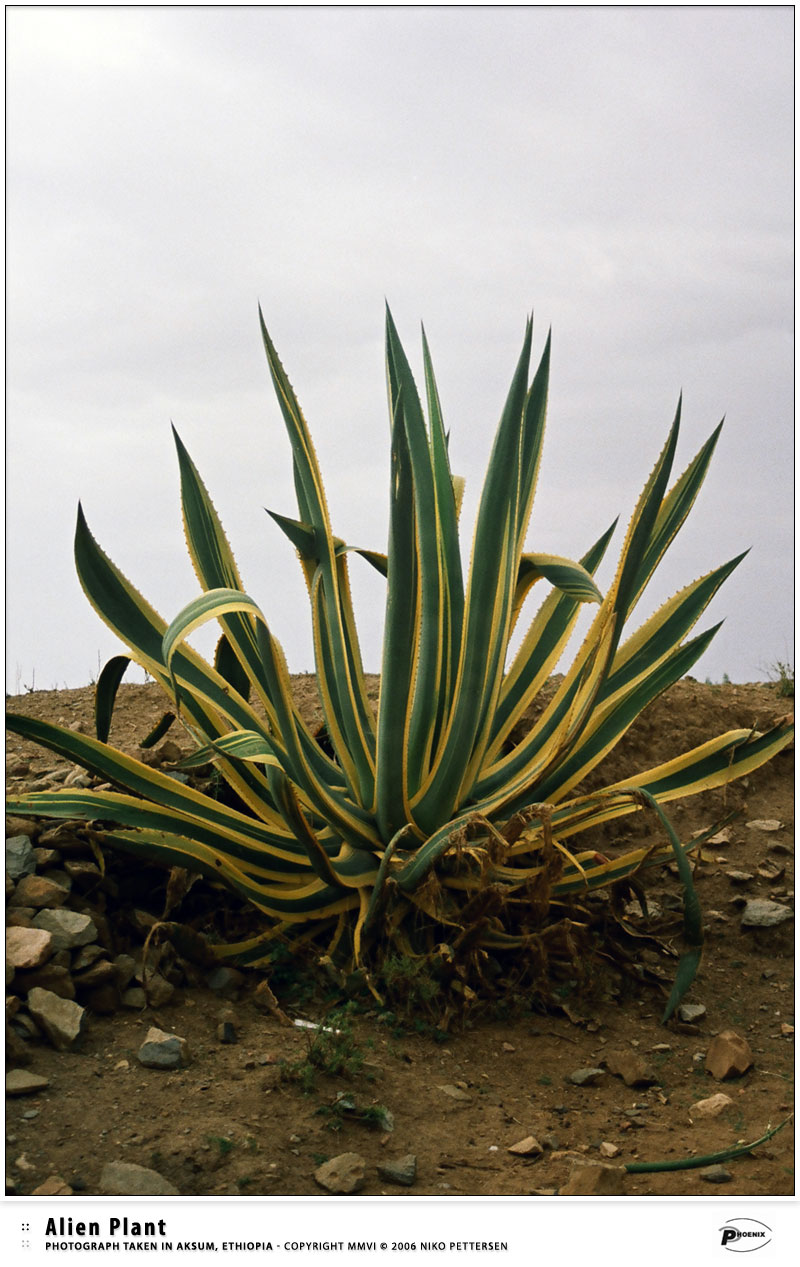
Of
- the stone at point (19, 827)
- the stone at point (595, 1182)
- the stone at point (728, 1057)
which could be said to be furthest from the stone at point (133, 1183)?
the stone at point (728, 1057)

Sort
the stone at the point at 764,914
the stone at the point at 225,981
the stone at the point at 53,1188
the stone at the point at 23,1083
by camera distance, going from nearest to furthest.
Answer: the stone at the point at 53,1188 < the stone at the point at 23,1083 < the stone at the point at 225,981 < the stone at the point at 764,914

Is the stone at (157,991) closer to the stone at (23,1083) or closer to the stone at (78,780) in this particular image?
the stone at (23,1083)

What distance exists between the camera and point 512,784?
3.02 m

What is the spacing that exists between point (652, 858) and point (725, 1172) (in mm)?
988

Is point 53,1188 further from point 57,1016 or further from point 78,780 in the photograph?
point 78,780

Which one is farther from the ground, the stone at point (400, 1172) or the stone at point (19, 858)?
Result: the stone at point (19, 858)

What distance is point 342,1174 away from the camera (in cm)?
210

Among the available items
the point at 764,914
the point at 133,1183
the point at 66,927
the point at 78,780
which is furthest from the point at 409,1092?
the point at 764,914

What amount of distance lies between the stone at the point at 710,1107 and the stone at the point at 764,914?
941mm

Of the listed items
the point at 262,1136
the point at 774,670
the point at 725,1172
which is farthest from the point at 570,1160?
the point at 774,670

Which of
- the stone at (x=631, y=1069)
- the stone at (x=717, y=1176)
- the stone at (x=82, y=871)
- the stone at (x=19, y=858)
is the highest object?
the stone at (x=19, y=858)

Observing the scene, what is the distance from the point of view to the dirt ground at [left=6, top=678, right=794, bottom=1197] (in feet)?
7.02

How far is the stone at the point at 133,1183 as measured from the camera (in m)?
2.00

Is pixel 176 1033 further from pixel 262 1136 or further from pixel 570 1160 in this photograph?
pixel 570 1160
